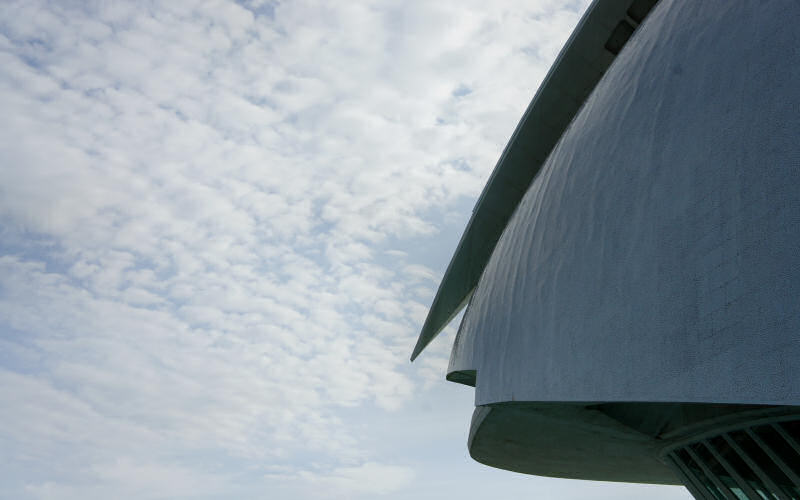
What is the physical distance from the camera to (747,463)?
9.41 meters

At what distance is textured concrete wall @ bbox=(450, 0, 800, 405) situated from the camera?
5301mm

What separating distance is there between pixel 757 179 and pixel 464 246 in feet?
48.7

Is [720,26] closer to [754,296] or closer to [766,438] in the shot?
[754,296]

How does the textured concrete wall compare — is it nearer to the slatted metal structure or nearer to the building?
the building

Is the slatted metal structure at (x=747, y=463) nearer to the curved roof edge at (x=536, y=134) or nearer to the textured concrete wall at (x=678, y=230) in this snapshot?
the textured concrete wall at (x=678, y=230)

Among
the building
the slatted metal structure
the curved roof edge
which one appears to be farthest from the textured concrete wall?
the curved roof edge

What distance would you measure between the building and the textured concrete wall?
22 mm

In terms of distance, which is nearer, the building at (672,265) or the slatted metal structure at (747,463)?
the building at (672,265)

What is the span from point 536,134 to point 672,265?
39.1ft

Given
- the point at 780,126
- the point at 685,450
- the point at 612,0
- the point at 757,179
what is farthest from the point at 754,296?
the point at 612,0

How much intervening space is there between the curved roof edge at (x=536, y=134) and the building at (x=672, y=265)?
0.16m

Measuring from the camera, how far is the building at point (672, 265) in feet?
17.8

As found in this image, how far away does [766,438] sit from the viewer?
931 cm

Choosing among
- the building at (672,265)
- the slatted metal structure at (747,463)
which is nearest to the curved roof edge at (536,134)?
the building at (672,265)
